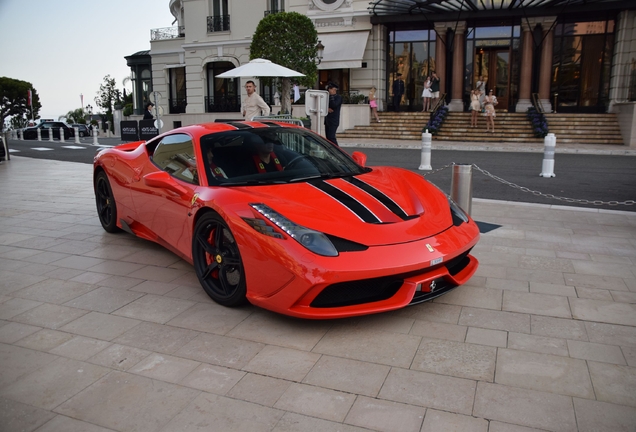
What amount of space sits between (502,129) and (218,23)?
58.7ft

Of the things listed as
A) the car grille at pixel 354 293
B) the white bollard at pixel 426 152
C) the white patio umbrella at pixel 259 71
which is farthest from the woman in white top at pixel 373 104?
the car grille at pixel 354 293

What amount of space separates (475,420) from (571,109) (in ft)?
84.6

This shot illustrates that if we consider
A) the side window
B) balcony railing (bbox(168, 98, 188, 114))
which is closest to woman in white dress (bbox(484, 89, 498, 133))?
the side window

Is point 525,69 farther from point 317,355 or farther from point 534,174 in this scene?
point 317,355

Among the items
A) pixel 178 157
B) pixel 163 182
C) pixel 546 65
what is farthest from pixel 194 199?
pixel 546 65

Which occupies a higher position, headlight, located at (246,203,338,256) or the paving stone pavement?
headlight, located at (246,203,338,256)

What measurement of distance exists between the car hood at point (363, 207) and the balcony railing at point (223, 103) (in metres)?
28.2

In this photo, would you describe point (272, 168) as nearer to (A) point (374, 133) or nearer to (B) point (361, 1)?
(A) point (374, 133)

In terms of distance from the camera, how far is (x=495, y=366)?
3145 mm

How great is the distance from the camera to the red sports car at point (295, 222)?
11.5ft

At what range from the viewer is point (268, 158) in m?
4.64

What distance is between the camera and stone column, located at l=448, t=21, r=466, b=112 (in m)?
25.2

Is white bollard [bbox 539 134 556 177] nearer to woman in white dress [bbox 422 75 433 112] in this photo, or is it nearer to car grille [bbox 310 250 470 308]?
car grille [bbox 310 250 470 308]

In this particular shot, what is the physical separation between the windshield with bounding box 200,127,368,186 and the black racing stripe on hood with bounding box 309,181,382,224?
0.25 meters
